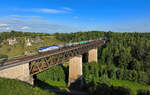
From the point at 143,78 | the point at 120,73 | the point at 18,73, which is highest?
the point at 18,73

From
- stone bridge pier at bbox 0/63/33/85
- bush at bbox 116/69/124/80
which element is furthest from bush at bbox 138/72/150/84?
stone bridge pier at bbox 0/63/33/85

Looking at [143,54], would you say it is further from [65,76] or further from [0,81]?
[0,81]

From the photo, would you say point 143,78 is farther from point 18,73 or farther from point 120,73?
point 18,73

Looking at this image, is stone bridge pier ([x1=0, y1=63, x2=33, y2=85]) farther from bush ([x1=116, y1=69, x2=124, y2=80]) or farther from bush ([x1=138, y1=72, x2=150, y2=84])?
bush ([x1=138, y1=72, x2=150, y2=84])

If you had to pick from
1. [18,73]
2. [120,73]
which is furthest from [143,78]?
[18,73]

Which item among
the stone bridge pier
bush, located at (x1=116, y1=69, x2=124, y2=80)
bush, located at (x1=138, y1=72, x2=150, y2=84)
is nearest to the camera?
the stone bridge pier

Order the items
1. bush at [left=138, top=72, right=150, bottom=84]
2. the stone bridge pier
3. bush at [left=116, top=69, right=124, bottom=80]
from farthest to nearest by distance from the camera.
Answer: bush at [left=116, top=69, right=124, bottom=80] → bush at [left=138, top=72, right=150, bottom=84] → the stone bridge pier

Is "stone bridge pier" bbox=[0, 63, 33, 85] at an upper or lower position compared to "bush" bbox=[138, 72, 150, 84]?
upper

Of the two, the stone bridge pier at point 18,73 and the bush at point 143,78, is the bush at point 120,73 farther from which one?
the stone bridge pier at point 18,73
